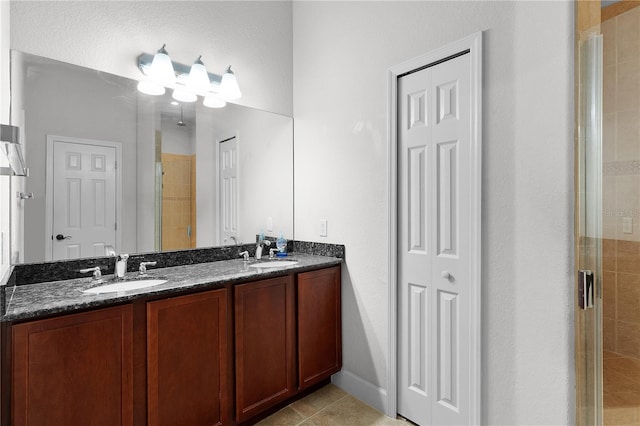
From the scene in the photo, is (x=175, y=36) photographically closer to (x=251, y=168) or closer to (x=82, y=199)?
(x=251, y=168)

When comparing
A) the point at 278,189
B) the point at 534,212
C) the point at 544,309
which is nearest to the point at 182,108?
the point at 278,189

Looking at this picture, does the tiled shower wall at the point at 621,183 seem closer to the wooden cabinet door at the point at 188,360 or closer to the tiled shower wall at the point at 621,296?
the tiled shower wall at the point at 621,296

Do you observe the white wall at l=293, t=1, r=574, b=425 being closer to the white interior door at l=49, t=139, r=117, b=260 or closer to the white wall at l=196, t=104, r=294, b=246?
the white wall at l=196, t=104, r=294, b=246

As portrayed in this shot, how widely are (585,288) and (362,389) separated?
147 cm

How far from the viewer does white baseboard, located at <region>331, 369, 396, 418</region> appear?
2.10 m

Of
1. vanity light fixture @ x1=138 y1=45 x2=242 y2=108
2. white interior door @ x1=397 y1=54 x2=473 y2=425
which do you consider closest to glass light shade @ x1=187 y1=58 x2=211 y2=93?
vanity light fixture @ x1=138 y1=45 x2=242 y2=108

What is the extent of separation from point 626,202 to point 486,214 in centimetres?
54

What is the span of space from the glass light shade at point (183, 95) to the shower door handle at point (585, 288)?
2.30 meters

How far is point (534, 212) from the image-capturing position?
1483mm

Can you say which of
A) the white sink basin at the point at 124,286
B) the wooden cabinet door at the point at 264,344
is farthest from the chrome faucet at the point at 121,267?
the wooden cabinet door at the point at 264,344

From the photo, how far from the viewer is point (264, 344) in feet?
6.36

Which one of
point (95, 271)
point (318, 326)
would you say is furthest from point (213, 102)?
point (318, 326)

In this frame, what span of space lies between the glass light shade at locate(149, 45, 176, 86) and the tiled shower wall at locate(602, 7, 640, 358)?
211 cm

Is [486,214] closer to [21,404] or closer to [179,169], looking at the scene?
[179,169]
